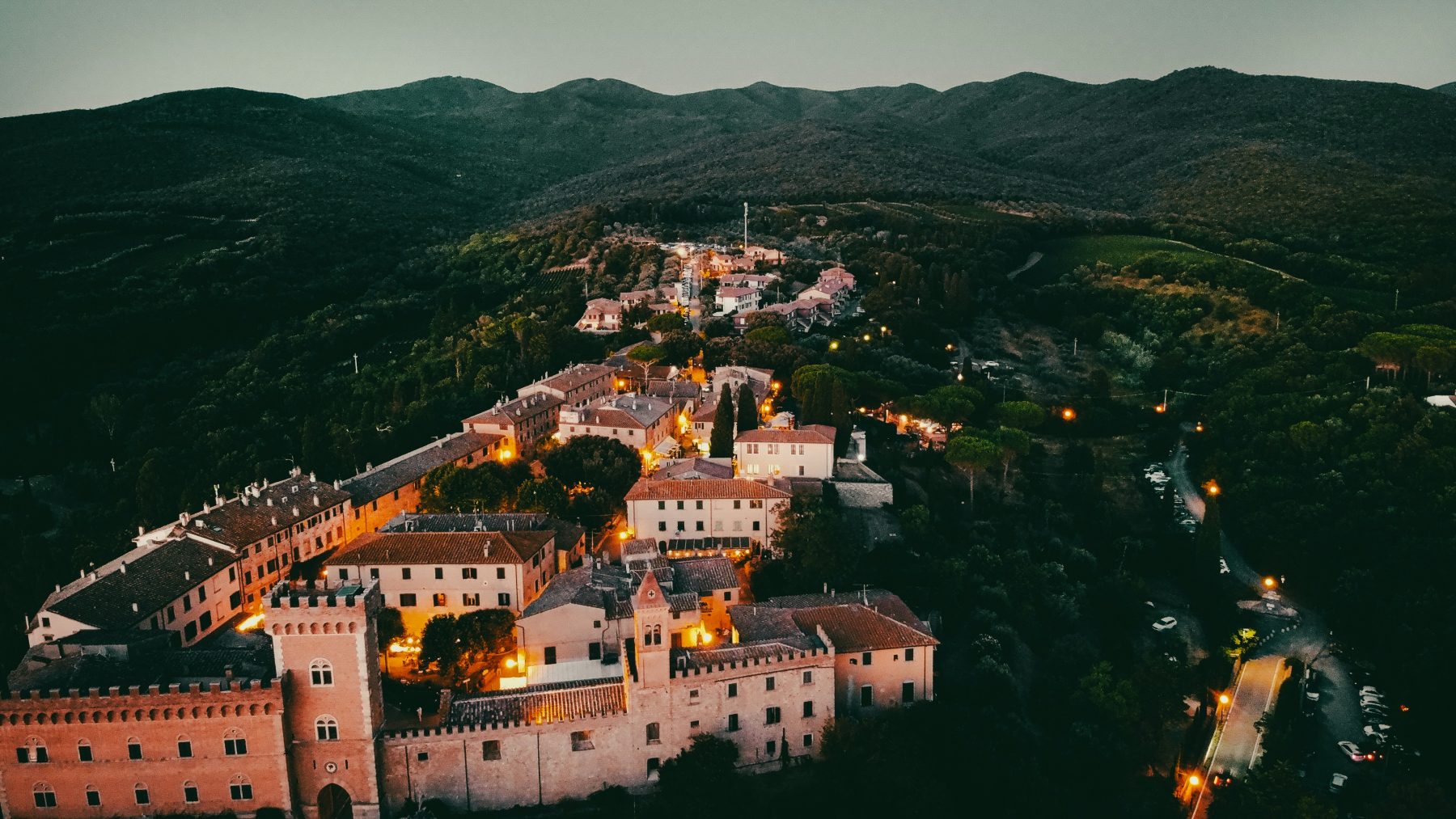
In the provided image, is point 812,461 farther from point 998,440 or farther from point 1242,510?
point 1242,510

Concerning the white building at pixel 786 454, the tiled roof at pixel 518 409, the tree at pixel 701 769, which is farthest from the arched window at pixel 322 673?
the tiled roof at pixel 518 409

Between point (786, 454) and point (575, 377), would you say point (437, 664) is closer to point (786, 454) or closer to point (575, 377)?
point (786, 454)

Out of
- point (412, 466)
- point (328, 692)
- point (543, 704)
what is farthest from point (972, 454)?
point (328, 692)

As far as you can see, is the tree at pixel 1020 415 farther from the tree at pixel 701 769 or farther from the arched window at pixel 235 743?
the arched window at pixel 235 743

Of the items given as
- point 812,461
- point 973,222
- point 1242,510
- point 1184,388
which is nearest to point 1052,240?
point 973,222

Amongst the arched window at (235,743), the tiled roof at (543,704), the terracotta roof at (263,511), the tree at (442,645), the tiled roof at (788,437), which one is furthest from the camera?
the tiled roof at (788,437)

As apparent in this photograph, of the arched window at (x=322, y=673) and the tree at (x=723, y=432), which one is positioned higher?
the tree at (x=723, y=432)
